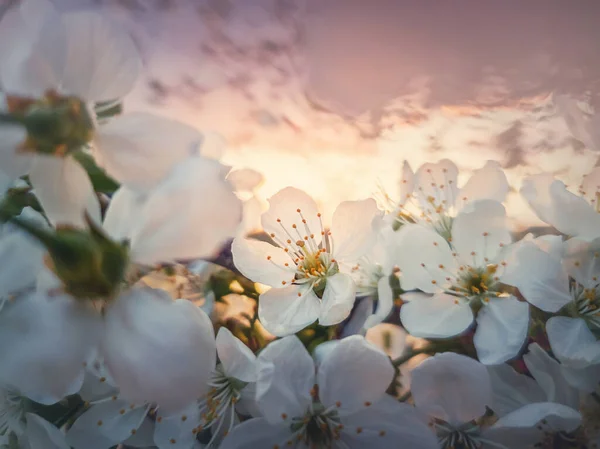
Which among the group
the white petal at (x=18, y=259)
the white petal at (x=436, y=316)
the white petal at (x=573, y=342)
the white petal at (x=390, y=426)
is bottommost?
the white petal at (x=390, y=426)

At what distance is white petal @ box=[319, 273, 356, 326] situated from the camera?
330 mm

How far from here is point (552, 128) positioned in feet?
1.21

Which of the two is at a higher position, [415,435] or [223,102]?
[223,102]

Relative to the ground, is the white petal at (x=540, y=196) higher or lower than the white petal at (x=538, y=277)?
higher

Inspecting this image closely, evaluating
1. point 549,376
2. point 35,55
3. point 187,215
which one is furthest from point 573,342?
point 35,55

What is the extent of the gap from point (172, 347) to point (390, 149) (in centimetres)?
18

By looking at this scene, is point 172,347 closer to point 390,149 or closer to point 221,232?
point 221,232

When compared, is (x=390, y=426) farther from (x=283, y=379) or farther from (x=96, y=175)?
(x=96, y=175)

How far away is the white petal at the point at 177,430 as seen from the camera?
35 centimetres

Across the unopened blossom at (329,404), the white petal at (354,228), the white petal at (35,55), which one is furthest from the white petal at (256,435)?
the white petal at (35,55)

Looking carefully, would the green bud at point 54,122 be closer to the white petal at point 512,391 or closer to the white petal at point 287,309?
the white petal at point 287,309

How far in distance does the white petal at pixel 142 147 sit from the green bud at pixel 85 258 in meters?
0.03

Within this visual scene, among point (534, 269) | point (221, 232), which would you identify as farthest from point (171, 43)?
point (534, 269)

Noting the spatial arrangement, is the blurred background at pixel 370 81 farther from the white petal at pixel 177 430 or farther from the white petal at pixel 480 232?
the white petal at pixel 177 430
